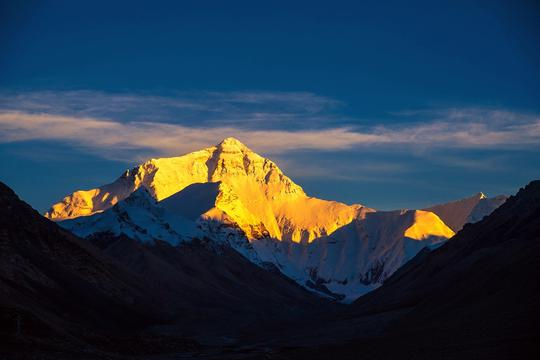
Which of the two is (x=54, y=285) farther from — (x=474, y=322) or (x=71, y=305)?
(x=474, y=322)

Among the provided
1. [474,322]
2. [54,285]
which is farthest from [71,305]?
[474,322]

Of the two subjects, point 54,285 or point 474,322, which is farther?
point 54,285

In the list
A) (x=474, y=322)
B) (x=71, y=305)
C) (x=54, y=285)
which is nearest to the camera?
(x=474, y=322)

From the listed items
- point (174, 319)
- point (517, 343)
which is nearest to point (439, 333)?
point (517, 343)

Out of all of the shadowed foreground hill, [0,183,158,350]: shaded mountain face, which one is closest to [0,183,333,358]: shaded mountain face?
[0,183,158,350]: shaded mountain face

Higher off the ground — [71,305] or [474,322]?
[71,305]

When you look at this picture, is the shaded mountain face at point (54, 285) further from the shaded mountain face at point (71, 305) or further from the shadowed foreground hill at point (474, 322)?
the shadowed foreground hill at point (474, 322)

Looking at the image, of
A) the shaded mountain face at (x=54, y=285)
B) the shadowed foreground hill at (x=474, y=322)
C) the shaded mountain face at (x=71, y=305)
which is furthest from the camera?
the shaded mountain face at (x=54, y=285)

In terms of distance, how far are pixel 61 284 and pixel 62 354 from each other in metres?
63.4

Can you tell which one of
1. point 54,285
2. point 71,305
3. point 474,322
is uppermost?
point 54,285

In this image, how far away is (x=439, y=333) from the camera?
282 feet

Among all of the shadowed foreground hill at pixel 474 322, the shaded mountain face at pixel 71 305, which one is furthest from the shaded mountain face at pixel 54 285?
the shadowed foreground hill at pixel 474 322

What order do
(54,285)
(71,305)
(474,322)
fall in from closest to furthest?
(474,322), (71,305), (54,285)

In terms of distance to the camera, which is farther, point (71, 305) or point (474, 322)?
point (71, 305)
